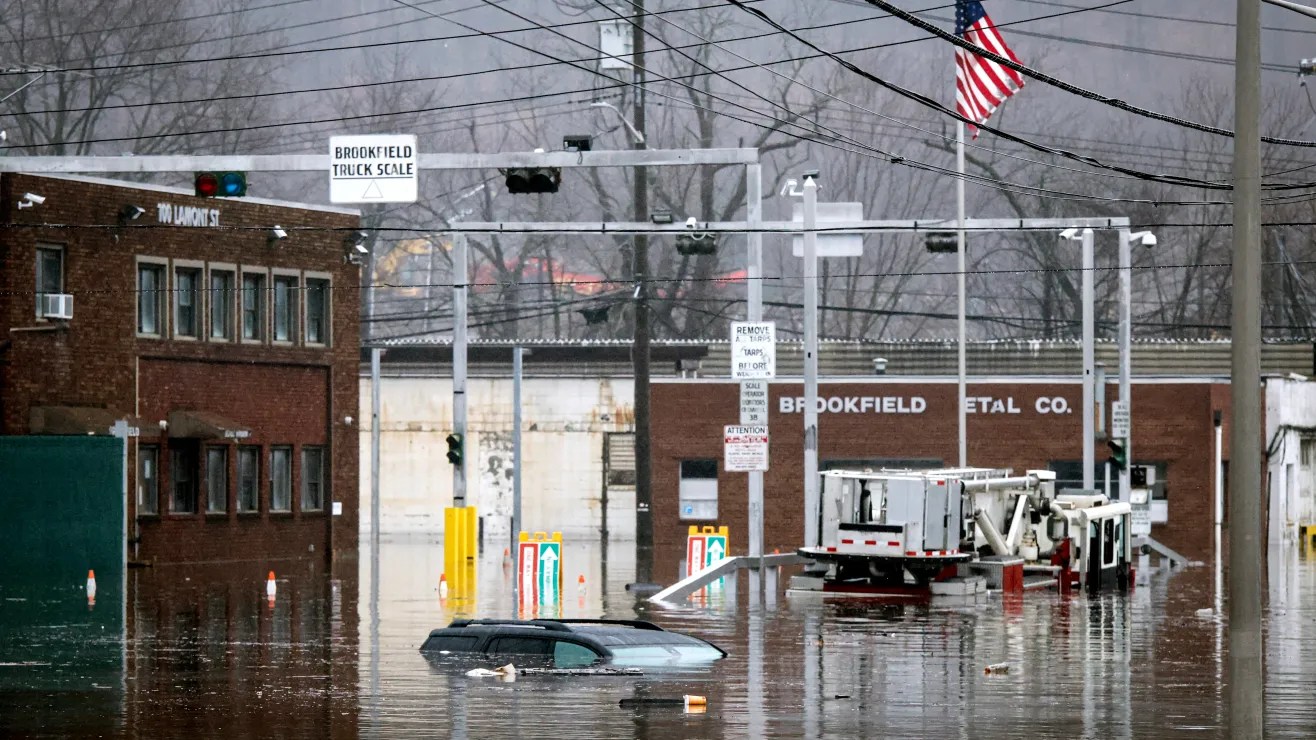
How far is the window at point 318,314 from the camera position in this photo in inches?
1897

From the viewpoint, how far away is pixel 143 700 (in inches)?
687

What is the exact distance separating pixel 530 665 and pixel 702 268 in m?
63.7

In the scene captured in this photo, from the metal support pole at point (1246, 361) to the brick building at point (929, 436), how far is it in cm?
4137

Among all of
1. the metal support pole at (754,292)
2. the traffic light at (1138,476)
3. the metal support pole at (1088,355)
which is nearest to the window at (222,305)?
the metal support pole at (754,292)

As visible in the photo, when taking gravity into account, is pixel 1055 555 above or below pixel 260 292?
below

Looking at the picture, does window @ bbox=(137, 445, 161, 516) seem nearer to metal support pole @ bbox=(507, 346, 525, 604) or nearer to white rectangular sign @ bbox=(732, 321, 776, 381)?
metal support pole @ bbox=(507, 346, 525, 604)

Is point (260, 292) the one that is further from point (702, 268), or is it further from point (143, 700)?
point (702, 268)

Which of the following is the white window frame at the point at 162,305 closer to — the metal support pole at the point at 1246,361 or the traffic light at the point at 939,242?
the traffic light at the point at 939,242

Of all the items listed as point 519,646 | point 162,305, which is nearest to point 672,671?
point 519,646

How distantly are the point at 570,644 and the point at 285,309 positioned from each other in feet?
94.6

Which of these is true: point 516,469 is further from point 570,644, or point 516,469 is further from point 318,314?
point 570,644

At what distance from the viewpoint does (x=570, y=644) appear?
2030 centimetres

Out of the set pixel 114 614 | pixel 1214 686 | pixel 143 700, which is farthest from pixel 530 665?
pixel 114 614

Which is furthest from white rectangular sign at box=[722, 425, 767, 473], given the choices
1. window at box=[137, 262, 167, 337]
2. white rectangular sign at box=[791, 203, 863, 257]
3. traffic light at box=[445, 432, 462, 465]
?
window at box=[137, 262, 167, 337]
